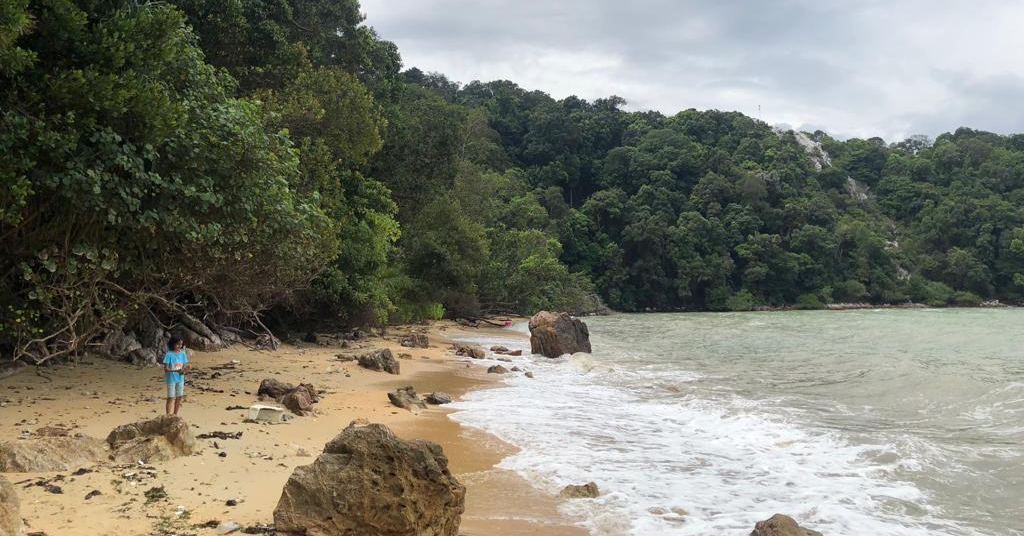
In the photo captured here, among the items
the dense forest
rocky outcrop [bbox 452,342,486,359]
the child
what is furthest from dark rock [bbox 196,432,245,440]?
rocky outcrop [bbox 452,342,486,359]

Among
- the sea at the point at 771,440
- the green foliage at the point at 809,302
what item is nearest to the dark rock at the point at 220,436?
the sea at the point at 771,440

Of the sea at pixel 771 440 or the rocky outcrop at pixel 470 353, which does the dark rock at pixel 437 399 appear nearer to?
the sea at pixel 771 440

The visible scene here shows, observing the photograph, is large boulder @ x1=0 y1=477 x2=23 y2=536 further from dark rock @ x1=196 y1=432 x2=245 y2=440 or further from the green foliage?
the green foliage

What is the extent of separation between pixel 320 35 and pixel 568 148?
5579cm

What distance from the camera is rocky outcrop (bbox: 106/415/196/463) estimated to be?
18.5ft

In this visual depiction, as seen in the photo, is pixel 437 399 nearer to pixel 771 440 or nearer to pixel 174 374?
pixel 174 374

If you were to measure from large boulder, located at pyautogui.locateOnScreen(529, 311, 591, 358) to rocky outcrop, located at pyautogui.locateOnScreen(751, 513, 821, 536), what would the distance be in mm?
14670

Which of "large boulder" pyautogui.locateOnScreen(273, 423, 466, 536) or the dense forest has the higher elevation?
the dense forest

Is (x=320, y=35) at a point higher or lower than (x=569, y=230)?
higher

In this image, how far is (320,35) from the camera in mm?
21438

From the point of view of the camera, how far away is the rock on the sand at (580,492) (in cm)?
630

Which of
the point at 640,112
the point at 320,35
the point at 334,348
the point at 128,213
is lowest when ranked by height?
the point at 334,348

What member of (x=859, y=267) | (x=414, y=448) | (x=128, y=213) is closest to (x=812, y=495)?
(x=414, y=448)

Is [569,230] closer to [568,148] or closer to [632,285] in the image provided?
[632,285]
